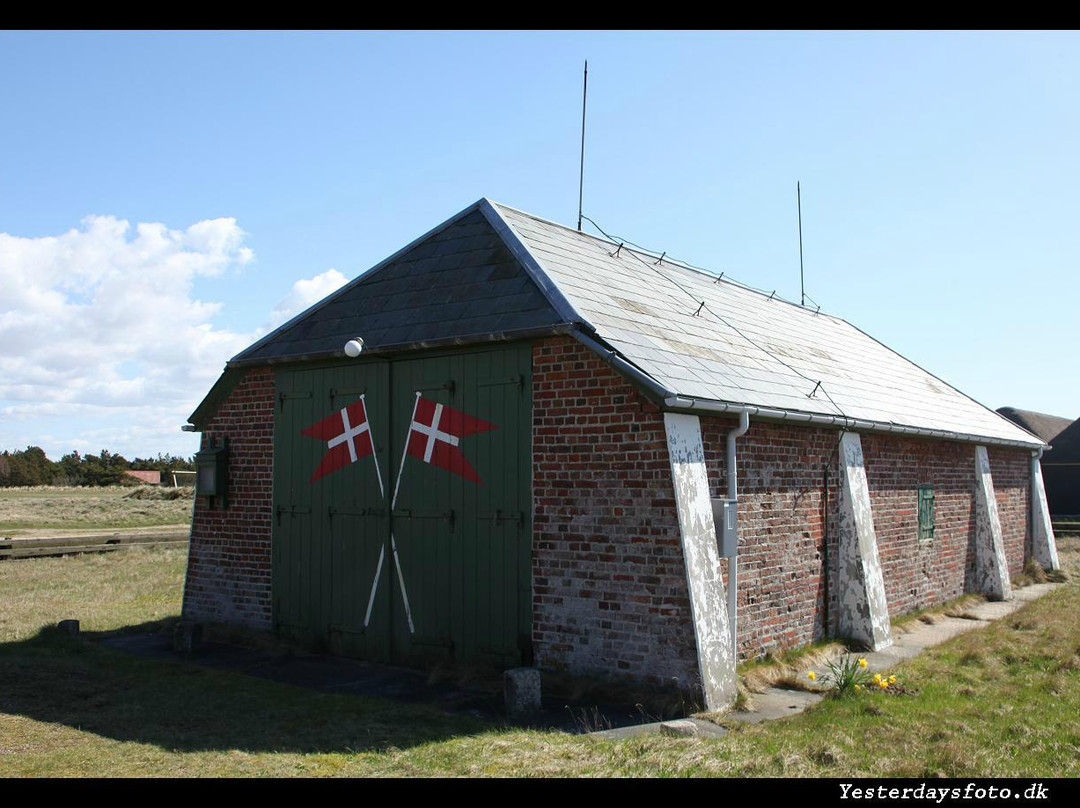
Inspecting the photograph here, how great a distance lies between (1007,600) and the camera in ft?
50.1

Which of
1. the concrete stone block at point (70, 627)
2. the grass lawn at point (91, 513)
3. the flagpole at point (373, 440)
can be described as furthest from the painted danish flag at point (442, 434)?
the grass lawn at point (91, 513)

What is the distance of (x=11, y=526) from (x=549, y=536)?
26.5m

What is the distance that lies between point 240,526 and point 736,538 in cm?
625

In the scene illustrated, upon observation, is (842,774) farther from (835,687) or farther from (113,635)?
(113,635)

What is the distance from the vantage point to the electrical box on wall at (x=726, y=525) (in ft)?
28.5

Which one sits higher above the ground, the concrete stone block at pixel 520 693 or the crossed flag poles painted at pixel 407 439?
the crossed flag poles painted at pixel 407 439

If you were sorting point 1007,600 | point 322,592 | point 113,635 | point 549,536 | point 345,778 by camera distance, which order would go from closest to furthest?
point 345,778 < point 549,536 < point 322,592 < point 113,635 < point 1007,600

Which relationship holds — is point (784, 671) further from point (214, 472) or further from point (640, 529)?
point (214, 472)

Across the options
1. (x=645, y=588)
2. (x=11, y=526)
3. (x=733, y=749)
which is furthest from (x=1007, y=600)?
(x=11, y=526)

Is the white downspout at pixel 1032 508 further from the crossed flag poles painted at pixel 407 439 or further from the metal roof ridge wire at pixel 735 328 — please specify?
the crossed flag poles painted at pixel 407 439

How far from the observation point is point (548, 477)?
917 centimetres

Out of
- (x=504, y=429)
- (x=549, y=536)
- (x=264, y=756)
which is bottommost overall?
(x=264, y=756)

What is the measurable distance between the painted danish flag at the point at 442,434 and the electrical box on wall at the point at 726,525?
2.33m

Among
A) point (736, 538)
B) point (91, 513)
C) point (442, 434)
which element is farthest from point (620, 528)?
point (91, 513)
